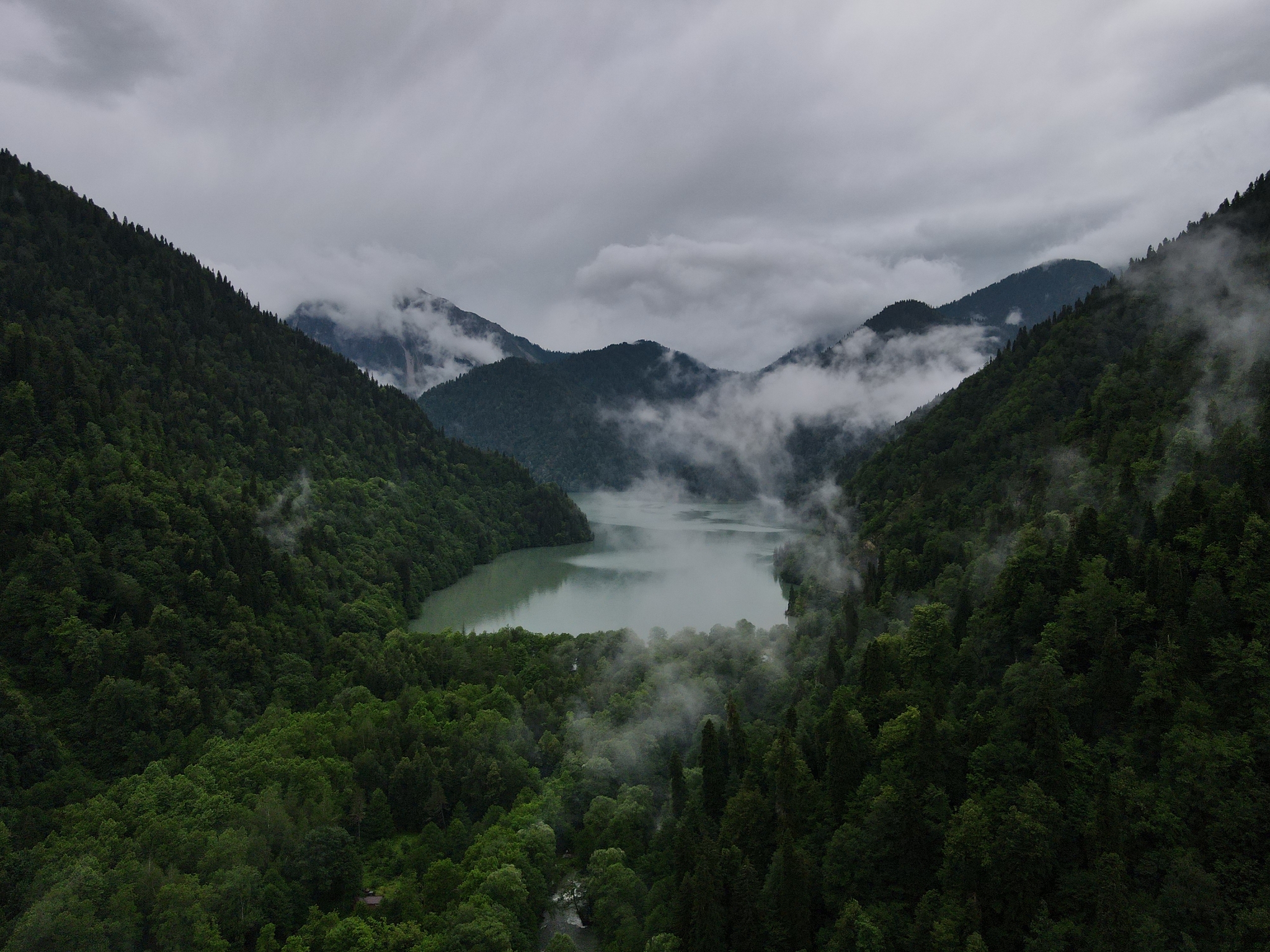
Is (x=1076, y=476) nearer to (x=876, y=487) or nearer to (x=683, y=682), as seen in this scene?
(x=683, y=682)

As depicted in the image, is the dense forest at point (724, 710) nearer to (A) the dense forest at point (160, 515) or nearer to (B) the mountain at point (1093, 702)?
(B) the mountain at point (1093, 702)

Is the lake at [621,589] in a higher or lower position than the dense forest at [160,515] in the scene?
lower

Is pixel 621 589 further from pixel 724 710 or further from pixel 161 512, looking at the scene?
pixel 161 512

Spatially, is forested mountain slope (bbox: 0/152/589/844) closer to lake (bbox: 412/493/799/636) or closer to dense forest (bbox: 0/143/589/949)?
dense forest (bbox: 0/143/589/949)

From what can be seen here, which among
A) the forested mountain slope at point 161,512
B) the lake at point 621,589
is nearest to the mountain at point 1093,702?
the lake at point 621,589

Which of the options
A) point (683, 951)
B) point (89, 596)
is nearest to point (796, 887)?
point (683, 951)

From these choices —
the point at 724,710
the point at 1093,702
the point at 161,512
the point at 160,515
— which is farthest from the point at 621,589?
the point at 1093,702
